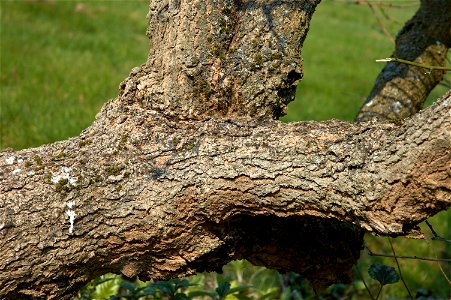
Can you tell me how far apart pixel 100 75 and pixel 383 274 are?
184 inches

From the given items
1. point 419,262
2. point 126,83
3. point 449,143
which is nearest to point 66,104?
point 419,262

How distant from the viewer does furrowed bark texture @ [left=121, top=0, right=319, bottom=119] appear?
2383 millimetres

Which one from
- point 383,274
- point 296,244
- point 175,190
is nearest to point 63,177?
point 175,190

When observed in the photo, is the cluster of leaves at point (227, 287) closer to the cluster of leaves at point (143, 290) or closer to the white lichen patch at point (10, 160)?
the cluster of leaves at point (143, 290)

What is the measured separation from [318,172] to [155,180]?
0.48m

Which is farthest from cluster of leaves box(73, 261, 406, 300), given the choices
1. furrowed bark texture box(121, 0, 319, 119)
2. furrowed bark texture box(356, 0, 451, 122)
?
furrowed bark texture box(121, 0, 319, 119)

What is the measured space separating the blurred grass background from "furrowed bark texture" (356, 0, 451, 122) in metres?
0.35

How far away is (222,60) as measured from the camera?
2414 millimetres

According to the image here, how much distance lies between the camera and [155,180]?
2.14 m

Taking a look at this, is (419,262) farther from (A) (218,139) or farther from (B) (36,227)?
(B) (36,227)

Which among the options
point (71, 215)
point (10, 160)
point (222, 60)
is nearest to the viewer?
point (71, 215)

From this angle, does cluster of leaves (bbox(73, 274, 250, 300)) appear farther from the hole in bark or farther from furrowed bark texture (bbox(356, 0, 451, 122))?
furrowed bark texture (bbox(356, 0, 451, 122))

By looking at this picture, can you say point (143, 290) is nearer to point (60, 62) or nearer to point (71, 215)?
point (71, 215)

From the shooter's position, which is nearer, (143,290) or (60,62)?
(143,290)
